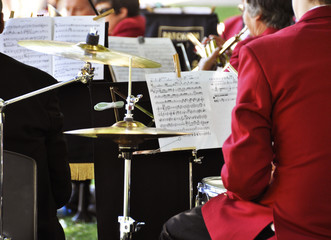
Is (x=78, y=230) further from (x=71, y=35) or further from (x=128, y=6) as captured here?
(x=128, y=6)

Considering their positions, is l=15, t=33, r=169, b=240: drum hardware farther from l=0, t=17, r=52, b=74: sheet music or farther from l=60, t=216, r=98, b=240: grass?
l=60, t=216, r=98, b=240: grass

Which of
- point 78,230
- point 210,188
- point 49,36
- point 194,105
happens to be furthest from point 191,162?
point 78,230

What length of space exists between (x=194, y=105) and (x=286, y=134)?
0.80 m

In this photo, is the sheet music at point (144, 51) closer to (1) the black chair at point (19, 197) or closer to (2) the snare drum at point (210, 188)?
(2) the snare drum at point (210, 188)

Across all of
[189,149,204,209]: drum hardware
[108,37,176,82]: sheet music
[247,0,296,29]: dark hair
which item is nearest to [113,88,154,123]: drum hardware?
[189,149,204,209]: drum hardware

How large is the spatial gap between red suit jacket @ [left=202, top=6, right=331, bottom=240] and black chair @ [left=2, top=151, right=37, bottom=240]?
0.58m

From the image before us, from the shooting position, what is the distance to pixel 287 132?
65.2 inches

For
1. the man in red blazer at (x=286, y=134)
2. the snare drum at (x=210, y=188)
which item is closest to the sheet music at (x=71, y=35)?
the snare drum at (x=210, y=188)

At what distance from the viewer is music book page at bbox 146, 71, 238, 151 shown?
93.3 inches

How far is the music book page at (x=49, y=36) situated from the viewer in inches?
117

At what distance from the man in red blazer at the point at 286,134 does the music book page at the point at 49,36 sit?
1.44 meters

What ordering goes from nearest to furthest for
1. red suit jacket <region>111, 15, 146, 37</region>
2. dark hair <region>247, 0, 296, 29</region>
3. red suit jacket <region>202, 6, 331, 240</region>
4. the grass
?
red suit jacket <region>202, 6, 331, 240</region>, dark hair <region>247, 0, 296, 29</region>, the grass, red suit jacket <region>111, 15, 146, 37</region>

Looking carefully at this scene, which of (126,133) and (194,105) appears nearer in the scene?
(126,133)

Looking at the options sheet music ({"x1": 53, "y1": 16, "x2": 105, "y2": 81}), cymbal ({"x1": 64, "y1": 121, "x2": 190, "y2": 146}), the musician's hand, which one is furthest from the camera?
the musician's hand
